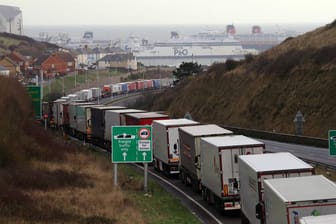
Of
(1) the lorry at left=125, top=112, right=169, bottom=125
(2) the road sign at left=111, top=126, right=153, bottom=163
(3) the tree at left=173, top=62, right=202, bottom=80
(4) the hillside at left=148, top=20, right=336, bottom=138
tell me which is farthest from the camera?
(3) the tree at left=173, top=62, right=202, bottom=80

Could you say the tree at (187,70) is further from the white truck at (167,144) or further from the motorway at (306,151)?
the white truck at (167,144)

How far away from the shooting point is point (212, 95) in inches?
3738

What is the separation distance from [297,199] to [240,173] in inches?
281

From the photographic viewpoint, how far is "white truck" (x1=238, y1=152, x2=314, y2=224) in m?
21.1

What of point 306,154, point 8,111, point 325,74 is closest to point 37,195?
point 8,111

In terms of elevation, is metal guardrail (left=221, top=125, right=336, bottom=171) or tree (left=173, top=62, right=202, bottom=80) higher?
tree (left=173, top=62, right=202, bottom=80)

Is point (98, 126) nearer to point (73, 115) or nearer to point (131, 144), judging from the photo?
point (73, 115)

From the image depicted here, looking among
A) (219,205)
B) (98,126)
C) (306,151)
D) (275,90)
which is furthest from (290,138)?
(219,205)

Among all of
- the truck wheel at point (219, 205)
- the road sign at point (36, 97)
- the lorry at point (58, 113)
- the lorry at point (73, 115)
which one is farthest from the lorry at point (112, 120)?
the lorry at point (58, 113)

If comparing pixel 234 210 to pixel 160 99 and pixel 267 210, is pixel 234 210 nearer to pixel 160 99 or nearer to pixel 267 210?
pixel 267 210

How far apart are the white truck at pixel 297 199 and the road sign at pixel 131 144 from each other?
13.9 meters

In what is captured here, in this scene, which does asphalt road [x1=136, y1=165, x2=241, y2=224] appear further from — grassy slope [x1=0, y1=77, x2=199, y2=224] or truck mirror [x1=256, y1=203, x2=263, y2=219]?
truck mirror [x1=256, y1=203, x2=263, y2=219]

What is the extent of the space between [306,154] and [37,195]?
25.5 metres

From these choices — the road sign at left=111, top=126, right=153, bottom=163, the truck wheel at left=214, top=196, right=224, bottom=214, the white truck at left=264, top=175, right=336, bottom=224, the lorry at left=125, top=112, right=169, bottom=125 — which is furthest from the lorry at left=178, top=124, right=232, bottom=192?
the white truck at left=264, top=175, right=336, bottom=224
